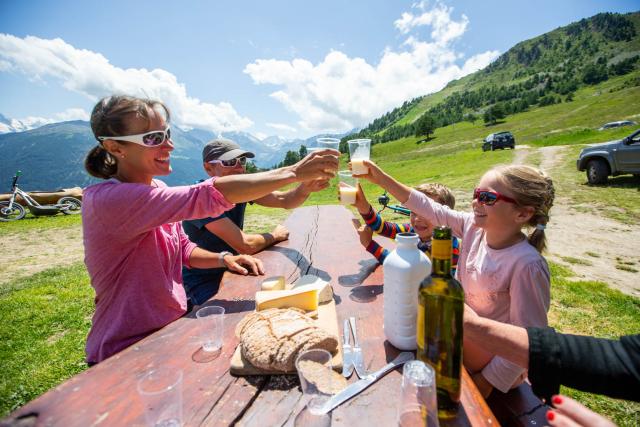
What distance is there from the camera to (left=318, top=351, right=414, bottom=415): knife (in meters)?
1.16

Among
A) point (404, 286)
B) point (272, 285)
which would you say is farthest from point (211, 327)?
point (404, 286)

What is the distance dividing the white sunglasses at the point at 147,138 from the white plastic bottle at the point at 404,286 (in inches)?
74.3

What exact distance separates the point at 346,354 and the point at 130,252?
1621mm

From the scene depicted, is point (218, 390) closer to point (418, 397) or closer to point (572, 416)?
point (418, 397)

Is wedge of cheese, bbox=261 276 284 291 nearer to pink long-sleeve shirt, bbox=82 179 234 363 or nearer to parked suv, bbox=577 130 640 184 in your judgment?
pink long-sleeve shirt, bbox=82 179 234 363

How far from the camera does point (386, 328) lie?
1.54 meters

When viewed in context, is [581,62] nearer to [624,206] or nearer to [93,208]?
[624,206]

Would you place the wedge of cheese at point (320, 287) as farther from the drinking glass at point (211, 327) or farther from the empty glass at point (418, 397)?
the empty glass at point (418, 397)

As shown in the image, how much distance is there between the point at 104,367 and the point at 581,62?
17489cm

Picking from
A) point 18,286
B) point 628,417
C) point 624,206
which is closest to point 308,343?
point 628,417

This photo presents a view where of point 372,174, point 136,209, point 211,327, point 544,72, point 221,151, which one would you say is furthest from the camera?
point 544,72

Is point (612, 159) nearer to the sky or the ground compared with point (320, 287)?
nearer to the ground

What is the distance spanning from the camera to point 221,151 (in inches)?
158

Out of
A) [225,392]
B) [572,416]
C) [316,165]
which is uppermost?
[316,165]
